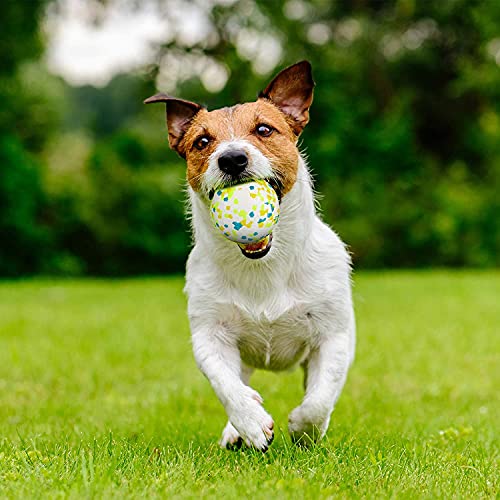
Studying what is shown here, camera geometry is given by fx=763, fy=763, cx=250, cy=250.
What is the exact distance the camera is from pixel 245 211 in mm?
3961

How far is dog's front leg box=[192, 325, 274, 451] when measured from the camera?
13.3ft

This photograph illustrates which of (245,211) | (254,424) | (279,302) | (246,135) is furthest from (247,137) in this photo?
(254,424)

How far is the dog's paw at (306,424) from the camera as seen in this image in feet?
13.9

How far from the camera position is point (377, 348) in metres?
9.54

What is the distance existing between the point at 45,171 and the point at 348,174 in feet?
32.4

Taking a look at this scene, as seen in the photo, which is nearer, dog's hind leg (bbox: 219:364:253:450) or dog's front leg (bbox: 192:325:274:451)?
dog's front leg (bbox: 192:325:274:451)

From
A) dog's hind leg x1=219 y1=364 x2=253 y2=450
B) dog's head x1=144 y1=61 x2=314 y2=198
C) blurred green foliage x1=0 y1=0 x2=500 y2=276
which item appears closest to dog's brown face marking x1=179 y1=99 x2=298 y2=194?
dog's head x1=144 y1=61 x2=314 y2=198

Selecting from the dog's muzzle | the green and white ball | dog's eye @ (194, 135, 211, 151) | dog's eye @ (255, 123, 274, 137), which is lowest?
the green and white ball

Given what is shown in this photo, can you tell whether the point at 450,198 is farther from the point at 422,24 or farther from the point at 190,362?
the point at 190,362

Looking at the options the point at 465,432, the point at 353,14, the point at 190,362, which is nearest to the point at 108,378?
the point at 190,362

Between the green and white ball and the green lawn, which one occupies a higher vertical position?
the green and white ball

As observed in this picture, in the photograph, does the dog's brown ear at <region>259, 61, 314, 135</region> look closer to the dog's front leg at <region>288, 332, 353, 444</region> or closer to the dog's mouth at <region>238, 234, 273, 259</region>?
the dog's mouth at <region>238, 234, 273, 259</region>

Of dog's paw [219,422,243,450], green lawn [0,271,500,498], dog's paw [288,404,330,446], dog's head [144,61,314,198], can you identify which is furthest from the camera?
dog's paw [219,422,243,450]

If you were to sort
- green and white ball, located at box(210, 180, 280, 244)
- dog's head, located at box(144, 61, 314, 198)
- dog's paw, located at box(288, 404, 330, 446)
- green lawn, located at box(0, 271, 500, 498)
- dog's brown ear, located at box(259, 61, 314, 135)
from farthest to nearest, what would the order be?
dog's brown ear, located at box(259, 61, 314, 135), dog's paw, located at box(288, 404, 330, 446), dog's head, located at box(144, 61, 314, 198), green and white ball, located at box(210, 180, 280, 244), green lawn, located at box(0, 271, 500, 498)
